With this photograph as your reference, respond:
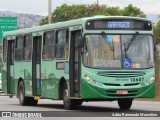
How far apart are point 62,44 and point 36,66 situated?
3489 mm

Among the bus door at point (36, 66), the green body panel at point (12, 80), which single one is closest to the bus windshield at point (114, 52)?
the bus door at point (36, 66)

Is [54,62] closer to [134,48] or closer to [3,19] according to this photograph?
[134,48]

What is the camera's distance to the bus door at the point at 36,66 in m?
27.5

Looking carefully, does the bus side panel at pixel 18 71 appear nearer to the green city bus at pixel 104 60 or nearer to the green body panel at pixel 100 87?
the green city bus at pixel 104 60

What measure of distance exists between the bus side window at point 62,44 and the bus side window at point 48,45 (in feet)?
1.58

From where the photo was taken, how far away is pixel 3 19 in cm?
6259

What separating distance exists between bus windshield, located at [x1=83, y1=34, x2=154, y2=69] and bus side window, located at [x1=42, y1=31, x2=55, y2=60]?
3050 mm

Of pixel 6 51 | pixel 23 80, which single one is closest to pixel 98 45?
pixel 23 80

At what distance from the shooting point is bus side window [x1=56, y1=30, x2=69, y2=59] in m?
24.2

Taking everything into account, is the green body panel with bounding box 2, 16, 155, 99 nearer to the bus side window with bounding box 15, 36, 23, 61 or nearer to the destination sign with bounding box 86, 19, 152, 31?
the destination sign with bounding box 86, 19, 152, 31

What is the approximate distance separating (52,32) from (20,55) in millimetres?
4257

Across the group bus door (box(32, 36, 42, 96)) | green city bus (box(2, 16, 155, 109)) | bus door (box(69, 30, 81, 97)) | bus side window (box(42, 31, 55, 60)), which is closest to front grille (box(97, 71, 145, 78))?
green city bus (box(2, 16, 155, 109))

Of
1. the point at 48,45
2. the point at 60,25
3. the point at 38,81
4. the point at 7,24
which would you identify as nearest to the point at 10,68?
the point at 38,81

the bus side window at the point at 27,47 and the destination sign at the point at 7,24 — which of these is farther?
the destination sign at the point at 7,24
